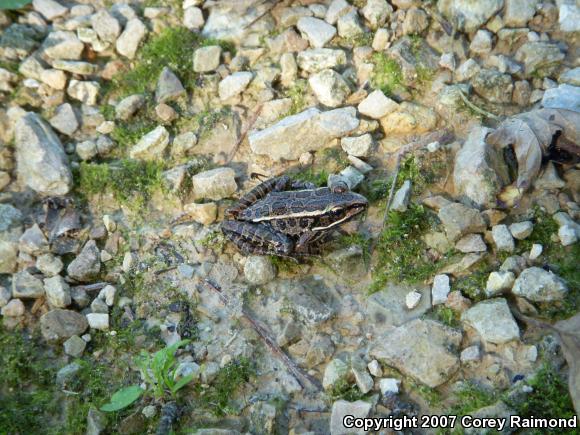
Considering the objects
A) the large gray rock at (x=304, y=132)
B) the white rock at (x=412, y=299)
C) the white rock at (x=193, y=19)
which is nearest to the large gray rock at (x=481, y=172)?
the white rock at (x=412, y=299)

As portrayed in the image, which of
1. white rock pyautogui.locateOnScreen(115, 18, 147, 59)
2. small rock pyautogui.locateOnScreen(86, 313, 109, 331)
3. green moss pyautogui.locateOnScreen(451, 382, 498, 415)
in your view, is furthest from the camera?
white rock pyautogui.locateOnScreen(115, 18, 147, 59)

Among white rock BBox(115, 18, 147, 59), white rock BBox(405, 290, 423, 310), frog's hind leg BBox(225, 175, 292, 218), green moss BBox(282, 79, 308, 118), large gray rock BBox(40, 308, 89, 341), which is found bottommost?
large gray rock BBox(40, 308, 89, 341)

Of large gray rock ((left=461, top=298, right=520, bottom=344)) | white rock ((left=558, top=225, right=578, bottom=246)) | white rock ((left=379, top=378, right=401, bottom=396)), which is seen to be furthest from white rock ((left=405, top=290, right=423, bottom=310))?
white rock ((left=558, top=225, right=578, bottom=246))

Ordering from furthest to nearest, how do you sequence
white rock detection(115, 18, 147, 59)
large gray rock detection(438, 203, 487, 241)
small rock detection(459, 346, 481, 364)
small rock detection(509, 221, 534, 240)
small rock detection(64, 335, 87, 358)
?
white rock detection(115, 18, 147, 59)
small rock detection(64, 335, 87, 358)
large gray rock detection(438, 203, 487, 241)
small rock detection(509, 221, 534, 240)
small rock detection(459, 346, 481, 364)

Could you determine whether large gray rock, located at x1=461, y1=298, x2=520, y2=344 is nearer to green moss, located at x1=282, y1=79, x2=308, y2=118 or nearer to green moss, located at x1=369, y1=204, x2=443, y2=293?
green moss, located at x1=369, y1=204, x2=443, y2=293

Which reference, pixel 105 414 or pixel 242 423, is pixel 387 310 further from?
pixel 105 414

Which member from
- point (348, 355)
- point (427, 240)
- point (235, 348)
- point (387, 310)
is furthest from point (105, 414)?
point (427, 240)

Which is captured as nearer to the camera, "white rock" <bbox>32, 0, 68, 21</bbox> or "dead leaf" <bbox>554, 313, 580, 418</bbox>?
"dead leaf" <bbox>554, 313, 580, 418</bbox>

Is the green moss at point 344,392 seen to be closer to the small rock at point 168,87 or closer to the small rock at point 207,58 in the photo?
the small rock at point 168,87
